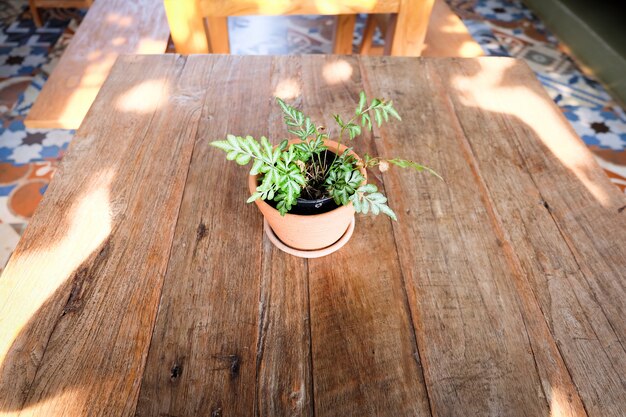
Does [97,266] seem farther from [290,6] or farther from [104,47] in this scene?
[104,47]

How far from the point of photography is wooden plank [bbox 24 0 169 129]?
1.46 metres

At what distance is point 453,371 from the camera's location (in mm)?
627

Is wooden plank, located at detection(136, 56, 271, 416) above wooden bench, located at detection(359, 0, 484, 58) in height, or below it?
above

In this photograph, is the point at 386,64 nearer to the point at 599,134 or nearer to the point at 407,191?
the point at 407,191

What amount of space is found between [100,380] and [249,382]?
0.23 meters

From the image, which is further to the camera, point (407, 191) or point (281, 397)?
point (407, 191)

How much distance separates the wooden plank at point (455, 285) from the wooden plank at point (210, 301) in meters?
0.29

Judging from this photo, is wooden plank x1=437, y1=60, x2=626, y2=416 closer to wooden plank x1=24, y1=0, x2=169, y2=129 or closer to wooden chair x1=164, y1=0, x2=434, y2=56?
wooden chair x1=164, y1=0, x2=434, y2=56

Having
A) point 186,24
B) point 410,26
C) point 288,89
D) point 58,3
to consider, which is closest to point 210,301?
point 288,89

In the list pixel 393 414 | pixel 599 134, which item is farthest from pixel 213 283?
pixel 599 134

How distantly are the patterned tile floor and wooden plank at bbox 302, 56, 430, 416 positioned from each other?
65.3 inches

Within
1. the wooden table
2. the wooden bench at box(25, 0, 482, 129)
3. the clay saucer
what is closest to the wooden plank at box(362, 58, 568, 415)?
the wooden table

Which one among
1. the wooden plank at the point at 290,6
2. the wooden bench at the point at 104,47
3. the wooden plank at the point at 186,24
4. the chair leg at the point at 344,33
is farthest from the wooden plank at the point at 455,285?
the chair leg at the point at 344,33

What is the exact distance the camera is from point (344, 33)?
237 cm
